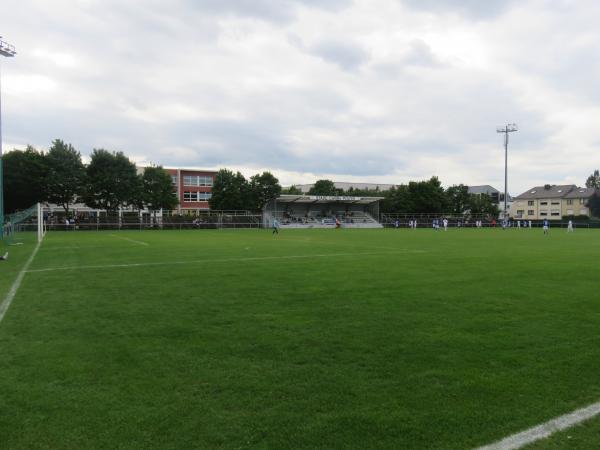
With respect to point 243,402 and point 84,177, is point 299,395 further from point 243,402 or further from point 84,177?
point 84,177

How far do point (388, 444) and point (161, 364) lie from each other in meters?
2.87

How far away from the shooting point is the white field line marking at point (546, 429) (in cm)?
341

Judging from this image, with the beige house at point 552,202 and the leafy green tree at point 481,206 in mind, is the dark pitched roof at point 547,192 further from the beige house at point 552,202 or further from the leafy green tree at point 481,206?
the leafy green tree at point 481,206

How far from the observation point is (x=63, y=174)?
5628 cm

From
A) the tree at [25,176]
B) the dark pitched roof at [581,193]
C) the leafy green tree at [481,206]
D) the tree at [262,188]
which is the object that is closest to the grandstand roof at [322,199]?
the tree at [262,188]

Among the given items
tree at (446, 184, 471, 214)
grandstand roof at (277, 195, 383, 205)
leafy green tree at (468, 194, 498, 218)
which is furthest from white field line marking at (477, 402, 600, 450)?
leafy green tree at (468, 194, 498, 218)

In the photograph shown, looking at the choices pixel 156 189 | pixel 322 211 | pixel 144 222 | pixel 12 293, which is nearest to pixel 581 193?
pixel 322 211

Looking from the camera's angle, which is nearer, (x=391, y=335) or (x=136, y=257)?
(x=391, y=335)

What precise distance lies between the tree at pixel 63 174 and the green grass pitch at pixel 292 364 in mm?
51776

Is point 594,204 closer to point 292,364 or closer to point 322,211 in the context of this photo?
point 322,211

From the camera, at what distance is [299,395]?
14.0 feet

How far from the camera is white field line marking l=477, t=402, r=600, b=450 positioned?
3.41m

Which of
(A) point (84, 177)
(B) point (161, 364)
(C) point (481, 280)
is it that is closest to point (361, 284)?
(C) point (481, 280)

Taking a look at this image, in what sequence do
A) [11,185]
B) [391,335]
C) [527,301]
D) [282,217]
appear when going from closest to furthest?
[391,335] < [527,301] < [11,185] < [282,217]
